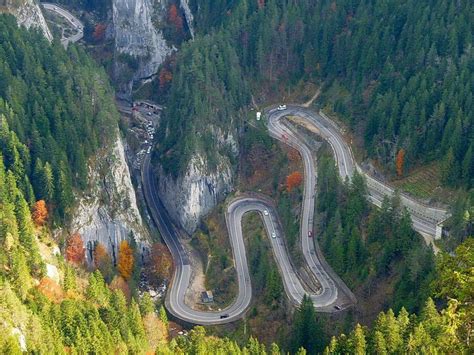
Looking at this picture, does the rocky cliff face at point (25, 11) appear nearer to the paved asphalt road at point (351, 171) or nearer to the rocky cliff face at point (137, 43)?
the rocky cliff face at point (137, 43)

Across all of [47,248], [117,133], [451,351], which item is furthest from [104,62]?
[451,351]

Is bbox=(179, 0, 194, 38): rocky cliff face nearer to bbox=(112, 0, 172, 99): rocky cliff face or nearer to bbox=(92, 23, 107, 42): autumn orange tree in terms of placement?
bbox=(112, 0, 172, 99): rocky cliff face

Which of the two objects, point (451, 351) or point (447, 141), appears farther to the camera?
point (447, 141)

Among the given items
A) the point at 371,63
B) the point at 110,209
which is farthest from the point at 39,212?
the point at 371,63

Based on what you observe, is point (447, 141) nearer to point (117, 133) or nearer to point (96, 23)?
point (117, 133)

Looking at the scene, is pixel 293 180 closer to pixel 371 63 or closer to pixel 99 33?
pixel 371 63

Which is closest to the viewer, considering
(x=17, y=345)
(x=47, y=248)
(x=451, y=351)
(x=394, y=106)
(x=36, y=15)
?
(x=451, y=351)
